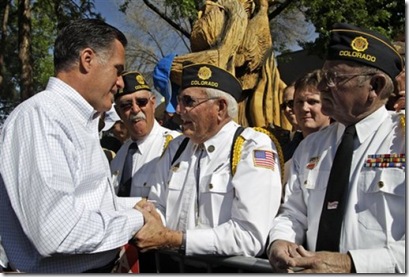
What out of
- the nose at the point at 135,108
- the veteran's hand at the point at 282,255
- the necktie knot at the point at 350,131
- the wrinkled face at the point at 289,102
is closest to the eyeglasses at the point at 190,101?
the necktie knot at the point at 350,131

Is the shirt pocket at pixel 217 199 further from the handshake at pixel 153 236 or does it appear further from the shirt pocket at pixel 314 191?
the shirt pocket at pixel 314 191

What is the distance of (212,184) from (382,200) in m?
0.93

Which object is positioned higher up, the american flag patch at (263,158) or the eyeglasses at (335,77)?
the eyeglasses at (335,77)

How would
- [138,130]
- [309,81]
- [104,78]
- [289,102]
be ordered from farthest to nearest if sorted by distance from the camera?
[289,102] < [138,130] < [309,81] < [104,78]

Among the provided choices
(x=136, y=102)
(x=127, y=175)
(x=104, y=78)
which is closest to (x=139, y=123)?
(x=136, y=102)

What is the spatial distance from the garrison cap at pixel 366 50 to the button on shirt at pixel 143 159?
189 cm

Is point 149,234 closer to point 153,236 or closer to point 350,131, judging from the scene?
point 153,236

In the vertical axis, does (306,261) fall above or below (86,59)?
below

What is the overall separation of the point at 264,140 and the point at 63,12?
30.4 feet

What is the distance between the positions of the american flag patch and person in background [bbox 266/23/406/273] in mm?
131

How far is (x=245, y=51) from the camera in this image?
6.25 metres

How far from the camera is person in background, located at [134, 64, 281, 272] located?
8.97 ft

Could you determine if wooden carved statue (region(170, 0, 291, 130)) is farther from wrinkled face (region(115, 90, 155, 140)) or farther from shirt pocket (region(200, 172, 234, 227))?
shirt pocket (region(200, 172, 234, 227))

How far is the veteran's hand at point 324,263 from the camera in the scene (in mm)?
2234
